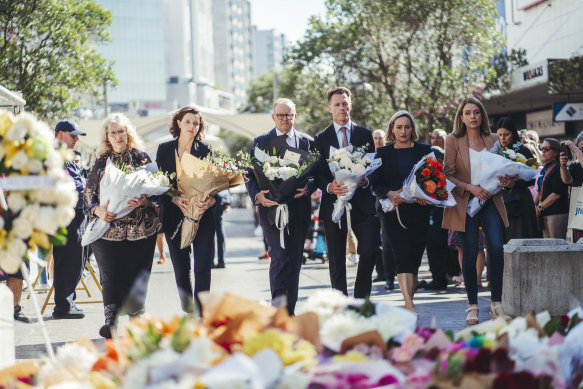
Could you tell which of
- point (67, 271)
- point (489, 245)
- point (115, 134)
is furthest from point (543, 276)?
point (67, 271)

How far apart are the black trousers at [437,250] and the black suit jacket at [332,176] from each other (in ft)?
11.7

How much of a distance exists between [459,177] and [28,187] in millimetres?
5190

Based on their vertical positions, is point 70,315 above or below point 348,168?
below

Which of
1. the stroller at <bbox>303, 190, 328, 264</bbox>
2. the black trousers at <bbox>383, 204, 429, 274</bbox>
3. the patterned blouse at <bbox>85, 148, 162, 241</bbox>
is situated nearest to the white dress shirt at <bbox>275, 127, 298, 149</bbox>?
the black trousers at <bbox>383, 204, 429, 274</bbox>

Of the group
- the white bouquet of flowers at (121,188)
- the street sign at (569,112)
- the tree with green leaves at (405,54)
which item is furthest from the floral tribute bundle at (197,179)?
the tree with green leaves at (405,54)

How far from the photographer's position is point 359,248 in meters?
7.97

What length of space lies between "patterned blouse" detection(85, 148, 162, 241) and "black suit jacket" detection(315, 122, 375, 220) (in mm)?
1566

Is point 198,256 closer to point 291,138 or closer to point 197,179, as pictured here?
point 197,179

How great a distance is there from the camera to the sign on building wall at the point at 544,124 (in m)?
26.4

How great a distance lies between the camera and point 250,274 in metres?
14.2

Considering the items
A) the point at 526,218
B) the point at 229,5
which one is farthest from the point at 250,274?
the point at 229,5

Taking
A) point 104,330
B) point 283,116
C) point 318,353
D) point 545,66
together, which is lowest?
point 104,330

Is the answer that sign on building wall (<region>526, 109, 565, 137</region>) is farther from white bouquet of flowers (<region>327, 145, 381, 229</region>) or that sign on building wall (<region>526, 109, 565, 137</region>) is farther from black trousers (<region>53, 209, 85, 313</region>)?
white bouquet of flowers (<region>327, 145, 381, 229</region>)

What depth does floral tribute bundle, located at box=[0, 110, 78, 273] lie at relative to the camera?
13.2ft
